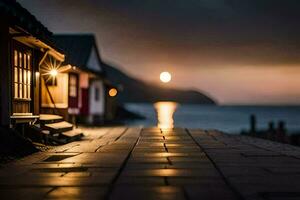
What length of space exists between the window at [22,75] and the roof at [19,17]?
1.01 m

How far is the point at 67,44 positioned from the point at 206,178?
30.4 metres

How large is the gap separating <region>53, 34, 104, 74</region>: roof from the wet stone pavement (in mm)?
22850

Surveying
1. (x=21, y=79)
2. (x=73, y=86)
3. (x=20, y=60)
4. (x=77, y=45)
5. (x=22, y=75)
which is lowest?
(x=21, y=79)

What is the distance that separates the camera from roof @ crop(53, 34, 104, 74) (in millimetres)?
34156

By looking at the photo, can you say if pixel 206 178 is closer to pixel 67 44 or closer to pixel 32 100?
pixel 32 100

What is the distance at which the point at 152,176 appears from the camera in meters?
7.80

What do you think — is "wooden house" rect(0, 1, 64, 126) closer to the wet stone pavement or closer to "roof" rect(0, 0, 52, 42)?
"roof" rect(0, 0, 52, 42)

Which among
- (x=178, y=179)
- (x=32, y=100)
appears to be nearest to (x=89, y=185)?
(x=178, y=179)

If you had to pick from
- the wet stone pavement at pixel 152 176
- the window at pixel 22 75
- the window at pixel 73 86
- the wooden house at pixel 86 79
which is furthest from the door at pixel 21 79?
the wooden house at pixel 86 79

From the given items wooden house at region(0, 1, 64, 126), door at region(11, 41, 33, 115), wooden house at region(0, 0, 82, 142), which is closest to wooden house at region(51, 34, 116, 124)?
wooden house at region(0, 0, 82, 142)

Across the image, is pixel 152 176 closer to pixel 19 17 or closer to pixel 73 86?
pixel 19 17

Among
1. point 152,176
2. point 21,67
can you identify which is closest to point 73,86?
point 21,67

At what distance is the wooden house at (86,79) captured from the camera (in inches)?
1234

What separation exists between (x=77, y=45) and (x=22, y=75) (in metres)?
20.7
